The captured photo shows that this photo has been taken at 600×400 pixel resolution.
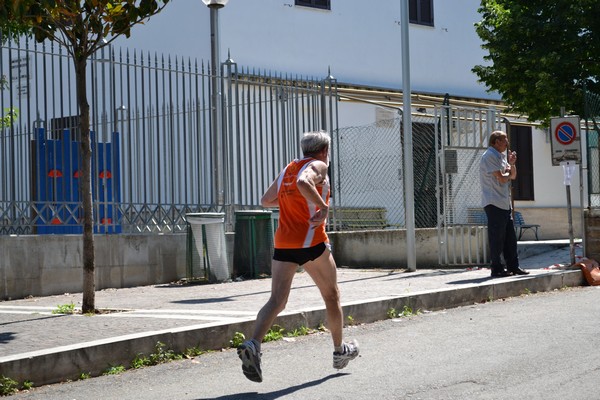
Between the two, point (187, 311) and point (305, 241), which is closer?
point (305, 241)

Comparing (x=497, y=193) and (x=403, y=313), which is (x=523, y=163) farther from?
(x=403, y=313)

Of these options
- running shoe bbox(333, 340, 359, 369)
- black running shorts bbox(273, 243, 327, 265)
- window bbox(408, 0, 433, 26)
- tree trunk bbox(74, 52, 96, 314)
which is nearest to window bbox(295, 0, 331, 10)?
window bbox(408, 0, 433, 26)

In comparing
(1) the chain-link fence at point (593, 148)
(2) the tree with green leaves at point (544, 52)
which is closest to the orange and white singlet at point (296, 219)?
(1) the chain-link fence at point (593, 148)

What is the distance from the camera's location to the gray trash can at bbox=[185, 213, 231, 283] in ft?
44.5

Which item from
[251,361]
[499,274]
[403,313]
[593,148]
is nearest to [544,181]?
[593,148]

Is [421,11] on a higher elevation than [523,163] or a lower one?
higher

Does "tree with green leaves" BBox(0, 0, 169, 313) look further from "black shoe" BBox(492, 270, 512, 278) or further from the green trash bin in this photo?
"black shoe" BBox(492, 270, 512, 278)

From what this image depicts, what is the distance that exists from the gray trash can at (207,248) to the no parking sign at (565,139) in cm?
484

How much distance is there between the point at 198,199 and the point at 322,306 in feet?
17.0

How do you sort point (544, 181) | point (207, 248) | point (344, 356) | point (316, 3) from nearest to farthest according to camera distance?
point (344, 356)
point (207, 248)
point (316, 3)
point (544, 181)

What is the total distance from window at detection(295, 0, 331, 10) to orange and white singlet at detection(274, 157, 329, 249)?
1861 cm

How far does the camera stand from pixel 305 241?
257 inches

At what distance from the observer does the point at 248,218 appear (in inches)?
554

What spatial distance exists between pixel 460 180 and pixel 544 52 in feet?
18.8
